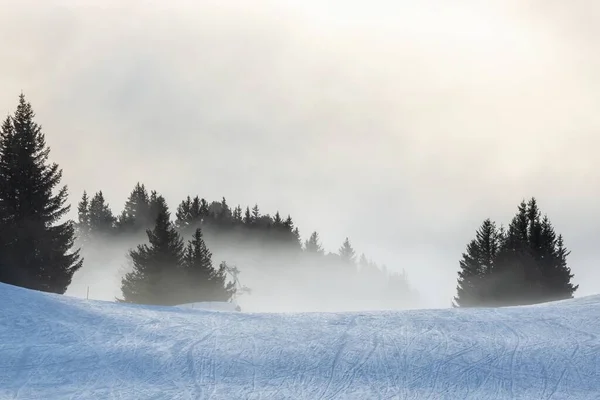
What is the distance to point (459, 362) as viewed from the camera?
55.4ft

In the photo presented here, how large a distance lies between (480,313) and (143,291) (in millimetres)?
43836

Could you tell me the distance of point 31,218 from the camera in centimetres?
4612

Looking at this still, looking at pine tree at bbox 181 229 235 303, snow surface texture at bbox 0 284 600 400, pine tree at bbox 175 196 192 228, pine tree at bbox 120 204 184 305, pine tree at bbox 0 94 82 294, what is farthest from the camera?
pine tree at bbox 175 196 192 228

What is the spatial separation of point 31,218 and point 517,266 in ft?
131

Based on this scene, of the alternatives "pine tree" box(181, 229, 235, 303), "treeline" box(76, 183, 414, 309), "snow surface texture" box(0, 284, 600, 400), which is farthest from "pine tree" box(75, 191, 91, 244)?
"snow surface texture" box(0, 284, 600, 400)

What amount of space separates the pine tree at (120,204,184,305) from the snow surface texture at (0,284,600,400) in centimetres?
4008

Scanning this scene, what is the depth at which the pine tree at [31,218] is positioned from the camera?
44.6m

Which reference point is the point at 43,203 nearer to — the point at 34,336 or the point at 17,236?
the point at 17,236

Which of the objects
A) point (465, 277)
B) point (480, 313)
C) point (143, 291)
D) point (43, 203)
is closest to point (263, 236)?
point (465, 277)

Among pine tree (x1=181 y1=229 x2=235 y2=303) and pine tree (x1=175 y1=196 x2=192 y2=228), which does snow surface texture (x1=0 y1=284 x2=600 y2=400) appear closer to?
pine tree (x1=181 y1=229 x2=235 y2=303)

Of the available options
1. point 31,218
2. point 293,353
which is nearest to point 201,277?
point 31,218

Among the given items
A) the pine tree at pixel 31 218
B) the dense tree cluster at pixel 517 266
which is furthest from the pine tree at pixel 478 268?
the pine tree at pixel 31 218

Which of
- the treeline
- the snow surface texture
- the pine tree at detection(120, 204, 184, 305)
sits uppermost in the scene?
the treeline

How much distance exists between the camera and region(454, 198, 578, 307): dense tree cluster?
63.6 m
